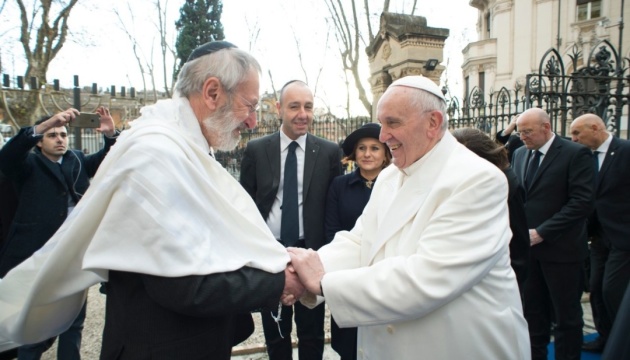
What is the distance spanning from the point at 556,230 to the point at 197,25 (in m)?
27.6

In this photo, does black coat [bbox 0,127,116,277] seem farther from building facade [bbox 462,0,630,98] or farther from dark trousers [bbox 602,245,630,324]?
building facade [bbox 462,0,630,98]

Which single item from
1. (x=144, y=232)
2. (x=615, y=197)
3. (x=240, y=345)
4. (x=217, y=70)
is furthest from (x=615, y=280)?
(x=144, y=232)

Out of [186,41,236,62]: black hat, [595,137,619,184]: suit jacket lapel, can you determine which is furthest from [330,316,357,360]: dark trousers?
[595,137,619,184]: suit jacket lapel

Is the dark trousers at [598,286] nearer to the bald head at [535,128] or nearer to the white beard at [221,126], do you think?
the bald head at [535,128]

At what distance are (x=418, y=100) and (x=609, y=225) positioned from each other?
3456 mm

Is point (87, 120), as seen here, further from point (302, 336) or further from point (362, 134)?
point (302, 336)

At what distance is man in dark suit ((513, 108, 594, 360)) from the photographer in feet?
11.4

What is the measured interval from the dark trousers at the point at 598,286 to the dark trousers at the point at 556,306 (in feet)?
2.94

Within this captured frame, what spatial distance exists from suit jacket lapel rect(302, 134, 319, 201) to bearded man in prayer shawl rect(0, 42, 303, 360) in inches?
66.0

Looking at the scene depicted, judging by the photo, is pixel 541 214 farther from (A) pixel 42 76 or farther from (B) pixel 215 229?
(A) pixel 42 76

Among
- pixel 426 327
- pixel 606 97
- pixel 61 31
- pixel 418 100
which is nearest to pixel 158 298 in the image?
pixel 426 327

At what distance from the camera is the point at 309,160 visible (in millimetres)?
3477

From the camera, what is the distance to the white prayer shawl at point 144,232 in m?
1.33

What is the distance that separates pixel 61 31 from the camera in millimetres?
14109
